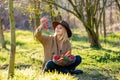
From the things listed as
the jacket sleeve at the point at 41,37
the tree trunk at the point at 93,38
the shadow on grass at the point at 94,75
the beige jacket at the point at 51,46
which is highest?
the jacket sleeve at the point at 41,37

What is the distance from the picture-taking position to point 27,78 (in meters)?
6.85

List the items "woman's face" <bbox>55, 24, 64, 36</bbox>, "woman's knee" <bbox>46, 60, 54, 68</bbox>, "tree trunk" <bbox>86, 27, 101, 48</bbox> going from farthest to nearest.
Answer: "tree trunk" <bbox>86, 27, 101, 48</bbox> < "woman's face" <bbox>55, 24, 64, 36</bbox> < "woman's knee" <bbox>46, 60, 54, 68</bbox>

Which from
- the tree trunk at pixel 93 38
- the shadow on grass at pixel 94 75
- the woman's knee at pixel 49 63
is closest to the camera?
the woman's knee at pixel 49 63

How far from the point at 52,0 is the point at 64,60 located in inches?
244

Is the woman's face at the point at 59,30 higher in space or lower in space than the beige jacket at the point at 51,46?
higher

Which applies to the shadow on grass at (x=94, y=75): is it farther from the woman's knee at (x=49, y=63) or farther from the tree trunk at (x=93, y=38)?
the tree trunk at (x=93, y=38)

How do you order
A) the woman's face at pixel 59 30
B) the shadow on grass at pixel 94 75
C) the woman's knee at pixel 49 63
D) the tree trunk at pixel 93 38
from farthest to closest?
the tree trunk at pixel 93 38, the woman's face at pixel 59 30, the shadow on grass at pixel 94 75, the woman's knee at pixel 49 63

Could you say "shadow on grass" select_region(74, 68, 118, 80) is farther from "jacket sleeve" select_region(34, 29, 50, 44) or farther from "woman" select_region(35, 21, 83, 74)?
"jacket sleeve" select_region(34, 29, 50, 44)

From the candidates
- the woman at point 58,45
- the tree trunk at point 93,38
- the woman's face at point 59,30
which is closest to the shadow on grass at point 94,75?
the woman at point 58,45

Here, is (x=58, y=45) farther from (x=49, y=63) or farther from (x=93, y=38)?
(x=93, y=38)

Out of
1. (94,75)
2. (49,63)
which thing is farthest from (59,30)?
(94,75)

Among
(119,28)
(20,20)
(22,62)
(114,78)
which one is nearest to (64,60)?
(114,78)

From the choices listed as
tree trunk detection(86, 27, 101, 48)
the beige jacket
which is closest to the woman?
the beige jacket

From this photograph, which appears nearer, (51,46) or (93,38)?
(51,46)
